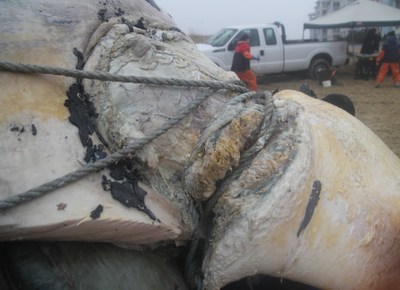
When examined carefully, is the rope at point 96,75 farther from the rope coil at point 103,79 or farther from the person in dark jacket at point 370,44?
the person in dark jacket at point 370,44

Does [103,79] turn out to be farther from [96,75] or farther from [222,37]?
[222,37]

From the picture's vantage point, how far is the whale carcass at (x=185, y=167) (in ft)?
4.24

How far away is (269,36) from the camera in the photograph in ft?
37.4

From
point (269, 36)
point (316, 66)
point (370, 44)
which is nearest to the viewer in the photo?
point (269, 36)

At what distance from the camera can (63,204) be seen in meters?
1.23

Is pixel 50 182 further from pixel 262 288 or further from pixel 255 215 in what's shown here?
pixel 262 288

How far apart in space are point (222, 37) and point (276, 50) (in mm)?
1663

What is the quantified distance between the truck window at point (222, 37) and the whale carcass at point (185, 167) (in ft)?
31.4

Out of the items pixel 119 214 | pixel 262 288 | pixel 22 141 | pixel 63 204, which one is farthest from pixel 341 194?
pixel 22 141

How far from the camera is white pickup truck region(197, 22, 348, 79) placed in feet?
35.3

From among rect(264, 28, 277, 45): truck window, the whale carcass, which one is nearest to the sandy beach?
rect(264, 28, 277, 45): truck window

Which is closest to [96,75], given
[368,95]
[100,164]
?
[100,164]

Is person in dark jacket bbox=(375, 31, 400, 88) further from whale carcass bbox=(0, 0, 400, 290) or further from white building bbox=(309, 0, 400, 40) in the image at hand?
whale carcass bbox=(0, 0, 400, 290)

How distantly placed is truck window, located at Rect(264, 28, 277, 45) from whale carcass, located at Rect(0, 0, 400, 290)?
10164mm
